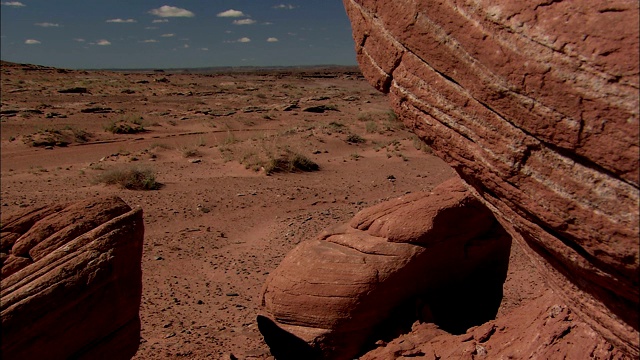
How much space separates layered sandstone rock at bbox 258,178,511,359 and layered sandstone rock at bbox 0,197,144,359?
2.21 m

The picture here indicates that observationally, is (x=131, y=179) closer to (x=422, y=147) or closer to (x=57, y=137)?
(x=57, y=137)

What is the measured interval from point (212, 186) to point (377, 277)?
10358 mm

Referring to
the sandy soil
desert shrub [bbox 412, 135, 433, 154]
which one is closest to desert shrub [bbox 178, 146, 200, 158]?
the sandy soil

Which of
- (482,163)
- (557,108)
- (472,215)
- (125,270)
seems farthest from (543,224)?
(125,270)

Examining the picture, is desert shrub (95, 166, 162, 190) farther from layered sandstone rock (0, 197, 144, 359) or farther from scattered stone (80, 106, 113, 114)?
scattered stone (80, 106, 113, 114)

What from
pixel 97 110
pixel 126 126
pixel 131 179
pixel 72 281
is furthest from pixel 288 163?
pixel 97 110

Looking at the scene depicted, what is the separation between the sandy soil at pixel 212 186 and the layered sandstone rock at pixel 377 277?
97cm

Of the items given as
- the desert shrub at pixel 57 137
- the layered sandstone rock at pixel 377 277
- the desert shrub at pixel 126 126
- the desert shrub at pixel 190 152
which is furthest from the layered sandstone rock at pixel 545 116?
the desert shrub at pixel 126 126

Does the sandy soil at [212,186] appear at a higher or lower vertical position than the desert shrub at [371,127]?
lower

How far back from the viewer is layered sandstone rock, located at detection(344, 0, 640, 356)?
3.07 m

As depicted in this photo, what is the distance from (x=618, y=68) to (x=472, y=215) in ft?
15.0

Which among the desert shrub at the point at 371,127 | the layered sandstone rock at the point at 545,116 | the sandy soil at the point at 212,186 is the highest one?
the layered sandstone rock at the point at 545,116

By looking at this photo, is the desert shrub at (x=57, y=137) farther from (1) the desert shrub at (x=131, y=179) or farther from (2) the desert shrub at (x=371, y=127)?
(2) the desert shrub at (x=371, y=127)

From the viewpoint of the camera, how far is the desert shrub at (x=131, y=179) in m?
15.5
